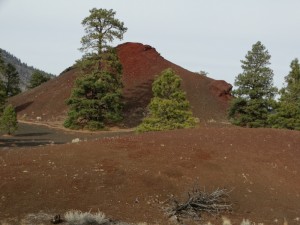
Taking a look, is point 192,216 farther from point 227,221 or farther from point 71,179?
point 71,179

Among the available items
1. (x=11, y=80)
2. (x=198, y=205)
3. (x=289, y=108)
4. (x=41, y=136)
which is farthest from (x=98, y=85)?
(x=11, y=80)

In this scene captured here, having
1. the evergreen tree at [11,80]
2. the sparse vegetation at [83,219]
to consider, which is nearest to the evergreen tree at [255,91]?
the sparse vegetation at [83,219]

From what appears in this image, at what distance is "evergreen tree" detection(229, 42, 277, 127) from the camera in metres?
41.2

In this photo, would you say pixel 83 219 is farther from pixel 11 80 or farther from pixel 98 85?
pixel 11 80

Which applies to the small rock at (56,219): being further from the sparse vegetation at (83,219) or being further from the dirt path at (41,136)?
the dirt path at (41,136)

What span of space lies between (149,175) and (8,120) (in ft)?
80.9

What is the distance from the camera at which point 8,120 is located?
36.2m

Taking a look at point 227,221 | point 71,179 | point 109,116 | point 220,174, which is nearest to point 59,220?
point 71,179

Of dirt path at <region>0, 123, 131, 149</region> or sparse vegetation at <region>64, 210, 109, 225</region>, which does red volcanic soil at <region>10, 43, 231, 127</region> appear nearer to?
dirt path at <region>0, 123, 131, 149</region>

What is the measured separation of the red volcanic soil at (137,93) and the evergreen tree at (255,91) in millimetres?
9920

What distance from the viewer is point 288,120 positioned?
40156mm

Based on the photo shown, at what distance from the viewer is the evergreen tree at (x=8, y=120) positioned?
35.9m

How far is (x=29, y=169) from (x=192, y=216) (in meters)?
6.08

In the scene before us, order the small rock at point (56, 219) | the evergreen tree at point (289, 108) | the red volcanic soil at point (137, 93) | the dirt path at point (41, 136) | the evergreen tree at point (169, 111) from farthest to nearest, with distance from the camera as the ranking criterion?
the red volcanic soil at point (137, 93) → the evergreen tree at point (289, 108) → the dirt path at point (41, 136) → the evergreen tree at point (169, 111) → the small rock at point (56, 219)
